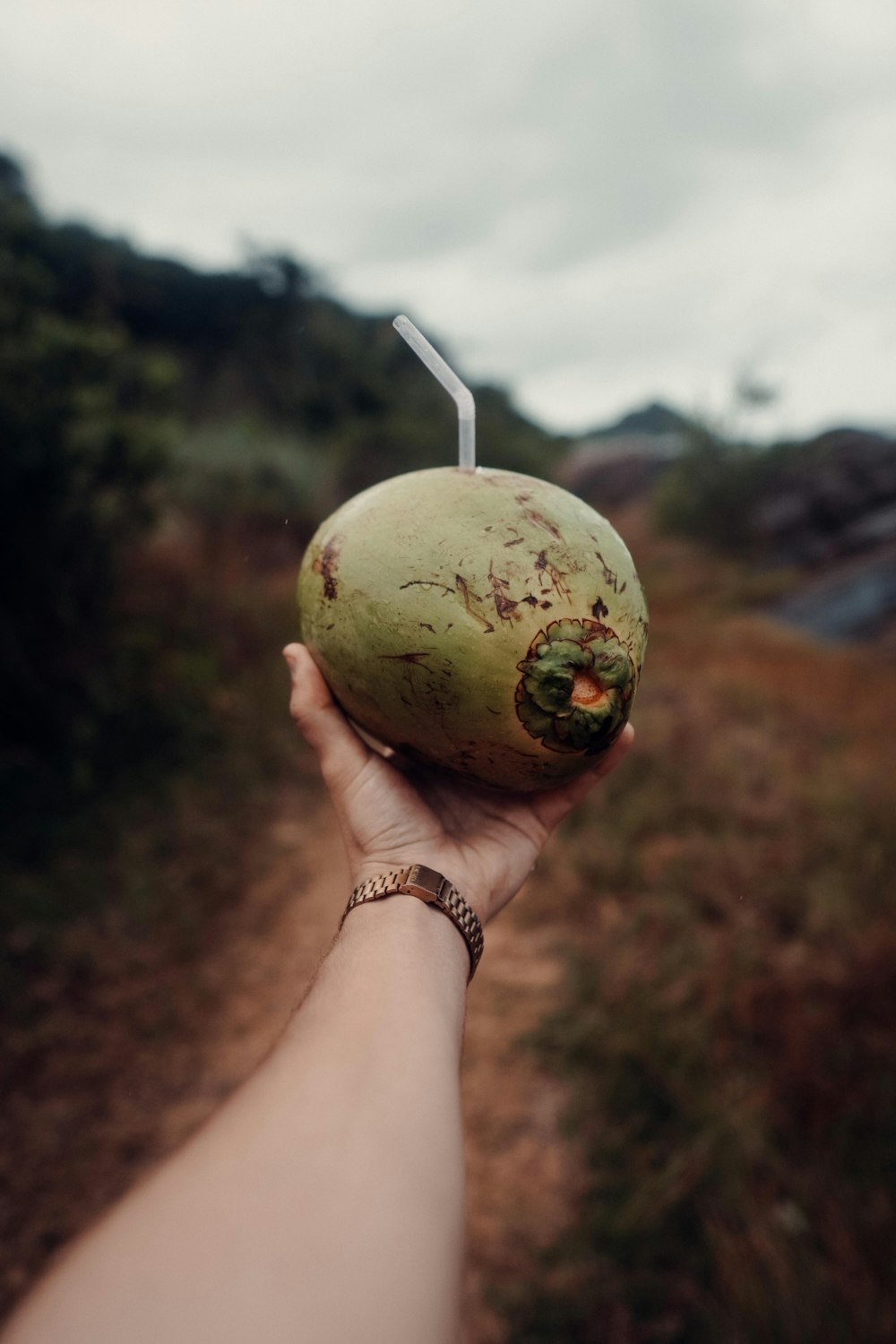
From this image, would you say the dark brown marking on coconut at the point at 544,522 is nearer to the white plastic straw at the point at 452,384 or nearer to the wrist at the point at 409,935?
the white plastic straw at the point at 452,384

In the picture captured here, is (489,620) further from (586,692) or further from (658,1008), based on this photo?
(658,1008)

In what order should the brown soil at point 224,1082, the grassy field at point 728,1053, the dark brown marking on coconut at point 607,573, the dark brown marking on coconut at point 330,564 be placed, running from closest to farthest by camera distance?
the dark brown marking on coconut at point 607,573 → the dark brown marking on coconut at point 330,564 → the grassy field at point 728,1053 → the brown soil at point 224,1082

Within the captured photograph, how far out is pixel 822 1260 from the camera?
2.08 m

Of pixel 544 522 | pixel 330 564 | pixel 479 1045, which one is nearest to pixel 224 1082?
pixel 479 1045

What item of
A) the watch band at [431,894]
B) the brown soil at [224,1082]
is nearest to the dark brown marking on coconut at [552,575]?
the watch band at [431,894]

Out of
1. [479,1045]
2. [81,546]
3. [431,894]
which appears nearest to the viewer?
[431,894]

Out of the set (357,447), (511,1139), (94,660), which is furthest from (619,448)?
(511,1139)

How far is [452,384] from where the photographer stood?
4.23ft

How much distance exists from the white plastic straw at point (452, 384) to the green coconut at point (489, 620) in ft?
0.12

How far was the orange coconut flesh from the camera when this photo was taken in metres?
1.21

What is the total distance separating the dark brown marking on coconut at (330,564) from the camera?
1.34 m

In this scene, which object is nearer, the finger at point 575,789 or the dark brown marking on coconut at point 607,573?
the dark brown marking on coconut at point 607,573

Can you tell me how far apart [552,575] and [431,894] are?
1.73ft

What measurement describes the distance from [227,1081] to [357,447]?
9603 millimetres
